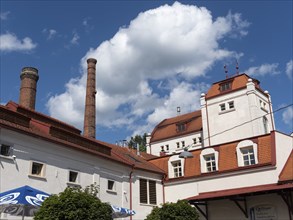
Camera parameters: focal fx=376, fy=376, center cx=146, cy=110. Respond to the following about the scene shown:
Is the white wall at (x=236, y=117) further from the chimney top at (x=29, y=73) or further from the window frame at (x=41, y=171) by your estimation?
the window frame at (x=41, y=171)

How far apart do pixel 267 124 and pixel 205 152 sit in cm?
1762

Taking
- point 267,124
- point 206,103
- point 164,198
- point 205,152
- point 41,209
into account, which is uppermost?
point 206,103

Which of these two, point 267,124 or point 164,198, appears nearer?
point 164,198

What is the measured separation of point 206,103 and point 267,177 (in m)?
21.4

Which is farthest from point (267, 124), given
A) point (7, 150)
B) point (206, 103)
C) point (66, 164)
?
point (7, 150)

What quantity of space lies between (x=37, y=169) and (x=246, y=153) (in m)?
13.9

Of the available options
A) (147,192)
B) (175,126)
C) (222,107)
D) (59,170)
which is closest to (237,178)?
(147,192)

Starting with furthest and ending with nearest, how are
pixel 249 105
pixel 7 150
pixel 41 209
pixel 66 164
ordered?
pixel 249 105, pixel 66 164, pixel 7 150, pixel 41 209

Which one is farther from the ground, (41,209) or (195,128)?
(195,128)

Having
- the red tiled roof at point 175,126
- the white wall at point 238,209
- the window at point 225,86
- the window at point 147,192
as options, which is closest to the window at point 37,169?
the window at point 147,192

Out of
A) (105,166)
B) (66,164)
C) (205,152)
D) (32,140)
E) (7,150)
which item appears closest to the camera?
(7,150)

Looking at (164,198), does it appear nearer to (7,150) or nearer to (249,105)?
(7,150)

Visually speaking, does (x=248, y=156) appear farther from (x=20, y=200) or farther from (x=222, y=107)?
(x=222, y=107)

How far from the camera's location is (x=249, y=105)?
40.6 meters
